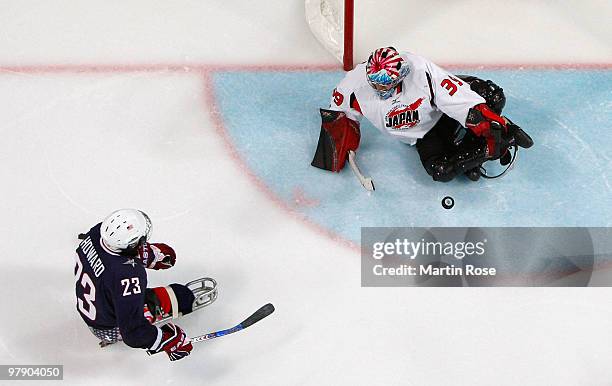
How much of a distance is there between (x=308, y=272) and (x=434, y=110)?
43.6 inches

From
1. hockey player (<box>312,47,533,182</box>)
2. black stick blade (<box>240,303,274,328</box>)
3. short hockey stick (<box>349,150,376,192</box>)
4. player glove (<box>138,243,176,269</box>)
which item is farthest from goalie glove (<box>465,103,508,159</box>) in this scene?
player glove (<box>138,243,176,269</box>)

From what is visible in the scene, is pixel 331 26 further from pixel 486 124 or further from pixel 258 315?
pixel 258 315

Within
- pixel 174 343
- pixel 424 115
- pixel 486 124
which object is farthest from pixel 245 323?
pixel 486 124

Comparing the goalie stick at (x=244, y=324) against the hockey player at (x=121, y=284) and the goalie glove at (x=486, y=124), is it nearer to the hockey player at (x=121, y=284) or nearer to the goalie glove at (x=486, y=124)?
the hockey player at (x=121, y=284)

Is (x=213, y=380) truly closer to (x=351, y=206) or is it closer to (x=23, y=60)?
(x=351, y=206)

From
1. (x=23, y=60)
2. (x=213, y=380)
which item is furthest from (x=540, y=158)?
(x=23, y=60)

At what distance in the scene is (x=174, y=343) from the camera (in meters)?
4.52

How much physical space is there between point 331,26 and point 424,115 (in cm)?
127

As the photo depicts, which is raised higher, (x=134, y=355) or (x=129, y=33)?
(x=129, y=33)

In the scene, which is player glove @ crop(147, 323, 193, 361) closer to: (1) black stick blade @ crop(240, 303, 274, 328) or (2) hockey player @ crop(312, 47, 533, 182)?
(1) black stick blade @ crop(240, 303, 274, 328)

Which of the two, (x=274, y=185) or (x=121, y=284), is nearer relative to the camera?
(x=121, y=284)

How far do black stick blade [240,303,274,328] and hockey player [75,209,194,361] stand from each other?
32cm

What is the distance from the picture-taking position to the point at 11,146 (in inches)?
222

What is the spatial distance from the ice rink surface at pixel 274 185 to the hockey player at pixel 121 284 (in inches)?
15.0
